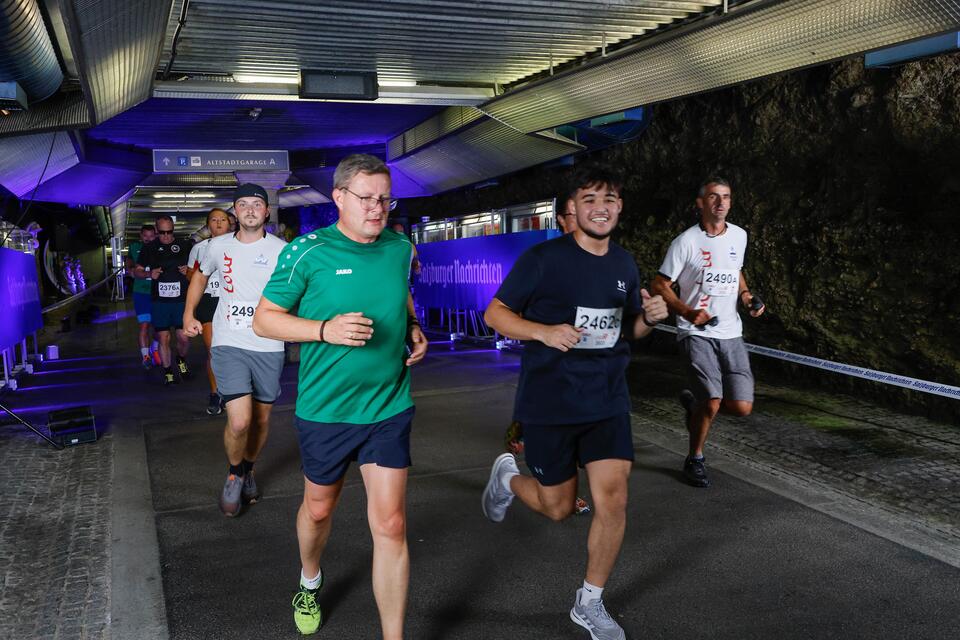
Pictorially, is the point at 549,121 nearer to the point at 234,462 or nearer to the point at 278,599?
the point at 234,462

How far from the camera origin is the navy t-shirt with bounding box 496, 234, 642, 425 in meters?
3.46

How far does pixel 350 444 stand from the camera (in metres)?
3.21

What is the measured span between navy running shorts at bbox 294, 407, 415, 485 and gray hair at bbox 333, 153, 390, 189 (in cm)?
96

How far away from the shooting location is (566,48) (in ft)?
32.6

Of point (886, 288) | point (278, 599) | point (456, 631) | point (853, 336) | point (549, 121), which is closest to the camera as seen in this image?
point (456, 631)

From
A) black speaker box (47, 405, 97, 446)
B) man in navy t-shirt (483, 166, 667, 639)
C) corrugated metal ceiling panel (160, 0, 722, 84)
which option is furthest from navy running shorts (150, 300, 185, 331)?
man in navy t-shirt (483, 166, 667, 639)

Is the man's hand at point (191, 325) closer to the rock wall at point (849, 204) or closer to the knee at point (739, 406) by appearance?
the knee at point (739, 406)

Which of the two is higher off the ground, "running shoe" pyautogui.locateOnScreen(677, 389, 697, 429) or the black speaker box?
"running shoe" pyautogui.locateOnScreen(677, 389, 697, 429)

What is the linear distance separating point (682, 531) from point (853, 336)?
5.16 meters

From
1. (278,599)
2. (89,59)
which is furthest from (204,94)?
(278,599)

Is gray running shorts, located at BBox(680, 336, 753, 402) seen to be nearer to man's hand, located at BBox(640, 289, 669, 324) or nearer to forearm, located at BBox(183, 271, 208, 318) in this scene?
man's hand, located at BBox(640, 289, 669, 324)

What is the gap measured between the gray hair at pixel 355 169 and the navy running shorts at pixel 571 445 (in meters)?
1.31

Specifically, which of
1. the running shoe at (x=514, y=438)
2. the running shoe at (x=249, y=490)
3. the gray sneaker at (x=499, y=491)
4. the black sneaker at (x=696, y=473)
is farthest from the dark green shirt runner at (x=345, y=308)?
the black sneaker at (x=696, y=473)

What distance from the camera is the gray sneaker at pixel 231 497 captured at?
200 inches
